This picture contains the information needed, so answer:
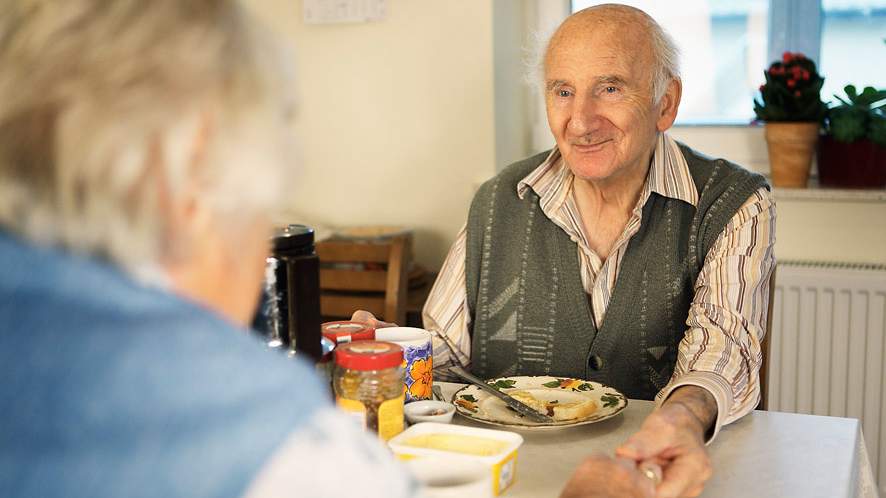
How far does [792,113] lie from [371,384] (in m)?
1.77

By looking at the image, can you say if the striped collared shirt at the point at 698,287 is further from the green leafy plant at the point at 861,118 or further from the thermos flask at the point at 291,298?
the green leafy plant at the point at 861,118

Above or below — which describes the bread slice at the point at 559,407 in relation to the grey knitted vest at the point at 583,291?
below

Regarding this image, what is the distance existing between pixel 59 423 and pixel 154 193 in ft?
0.46

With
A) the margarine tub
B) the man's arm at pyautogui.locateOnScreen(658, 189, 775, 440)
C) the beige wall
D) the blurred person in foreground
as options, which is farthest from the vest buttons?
the beige wall

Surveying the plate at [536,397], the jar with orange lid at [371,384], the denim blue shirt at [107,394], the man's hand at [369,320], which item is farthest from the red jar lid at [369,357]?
the denim blue shirt at [107,394]

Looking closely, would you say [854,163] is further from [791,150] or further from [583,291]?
[583,291]

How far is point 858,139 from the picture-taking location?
244 cm

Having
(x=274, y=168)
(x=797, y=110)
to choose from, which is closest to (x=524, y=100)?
(x=797, y=110)

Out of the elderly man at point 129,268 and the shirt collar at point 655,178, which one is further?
the shirt collar at point 655,178

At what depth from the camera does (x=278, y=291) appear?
1.10 meters

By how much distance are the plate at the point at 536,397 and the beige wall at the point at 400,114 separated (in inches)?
54.4

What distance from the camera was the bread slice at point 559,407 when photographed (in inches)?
52.5

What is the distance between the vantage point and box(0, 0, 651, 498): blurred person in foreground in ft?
1.81

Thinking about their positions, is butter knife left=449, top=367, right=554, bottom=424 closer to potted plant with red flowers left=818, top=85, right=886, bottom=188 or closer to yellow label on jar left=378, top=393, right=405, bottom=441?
yellow label on jar left=378, top=393, right=405, bottom=441
